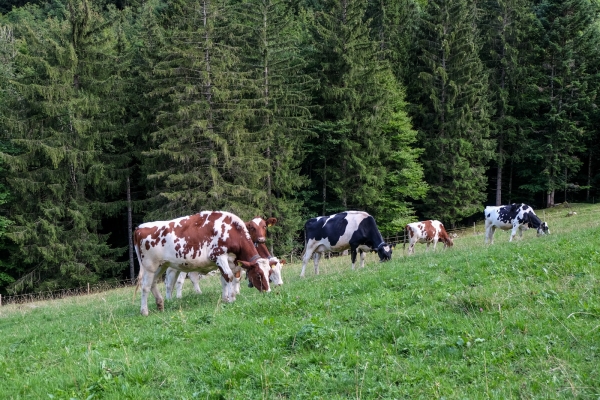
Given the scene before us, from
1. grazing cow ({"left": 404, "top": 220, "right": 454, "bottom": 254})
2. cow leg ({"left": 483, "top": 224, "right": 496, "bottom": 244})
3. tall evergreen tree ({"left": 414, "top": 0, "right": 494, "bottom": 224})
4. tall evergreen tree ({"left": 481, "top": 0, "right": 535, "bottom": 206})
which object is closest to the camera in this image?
cow leg ({"left": 483, "top": 224, "right": 496, "bottom": 244})

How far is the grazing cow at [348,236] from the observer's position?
15742 millimetres

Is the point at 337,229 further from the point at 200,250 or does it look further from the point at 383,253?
the point at 200,250

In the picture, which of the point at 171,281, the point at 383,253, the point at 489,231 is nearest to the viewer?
the point at 171,281

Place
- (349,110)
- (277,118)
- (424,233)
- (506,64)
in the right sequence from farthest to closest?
(506,64), (349,110), (277,118), (424,233)

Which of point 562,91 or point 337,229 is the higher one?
point 562,91

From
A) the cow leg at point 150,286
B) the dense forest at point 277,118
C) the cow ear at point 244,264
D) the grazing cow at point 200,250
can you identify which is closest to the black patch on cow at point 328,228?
the grazing cow at point 200,250

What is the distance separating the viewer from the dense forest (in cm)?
2714

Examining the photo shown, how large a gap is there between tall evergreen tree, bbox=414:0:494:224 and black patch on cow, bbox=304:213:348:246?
2404 cm

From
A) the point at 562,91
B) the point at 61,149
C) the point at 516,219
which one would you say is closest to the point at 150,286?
the point at 516,219

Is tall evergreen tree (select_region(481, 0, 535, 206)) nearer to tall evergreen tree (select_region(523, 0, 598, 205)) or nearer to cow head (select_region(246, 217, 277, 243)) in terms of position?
tall evergreen tree (select_region(523, 0, 598, 205))

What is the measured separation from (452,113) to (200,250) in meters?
33.6

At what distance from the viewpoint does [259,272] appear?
10.9 meters

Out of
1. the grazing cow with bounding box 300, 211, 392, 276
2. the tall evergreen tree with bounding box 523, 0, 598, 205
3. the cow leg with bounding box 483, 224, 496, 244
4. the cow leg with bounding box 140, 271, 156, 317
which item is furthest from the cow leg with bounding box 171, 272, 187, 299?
the tall evergreen tree with bounding box 523, 0, 598, 205

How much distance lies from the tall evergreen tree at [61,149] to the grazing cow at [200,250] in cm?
1924
